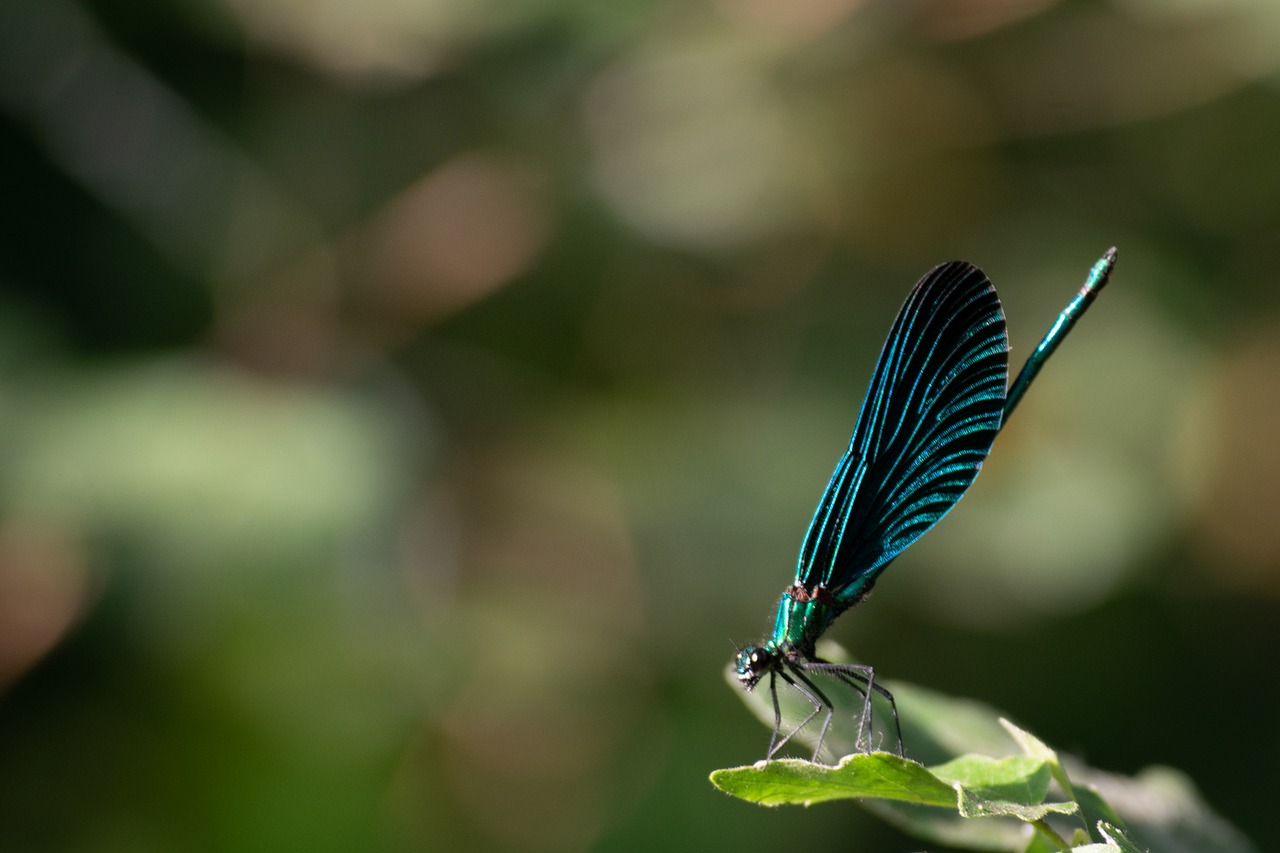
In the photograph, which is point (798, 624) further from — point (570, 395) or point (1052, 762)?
point (570, 395)

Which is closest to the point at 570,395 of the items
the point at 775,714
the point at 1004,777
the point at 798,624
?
the point at 798,624

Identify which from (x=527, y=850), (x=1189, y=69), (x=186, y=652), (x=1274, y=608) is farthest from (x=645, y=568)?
(x=1189, y=69)

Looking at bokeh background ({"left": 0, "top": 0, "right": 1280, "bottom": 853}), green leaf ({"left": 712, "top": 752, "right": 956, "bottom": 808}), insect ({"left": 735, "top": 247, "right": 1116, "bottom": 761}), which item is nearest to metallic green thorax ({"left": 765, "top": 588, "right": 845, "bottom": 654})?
insect ({"left": 735, "top": 247, "right": 1116, "bottom": 761})

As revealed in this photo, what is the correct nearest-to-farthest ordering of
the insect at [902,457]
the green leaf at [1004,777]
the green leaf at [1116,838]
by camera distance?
the green leaf at [1116,838] < the green leaf at [1004,777] < the insect at [902,457]

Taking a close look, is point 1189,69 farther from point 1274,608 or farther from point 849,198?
point 1274,608

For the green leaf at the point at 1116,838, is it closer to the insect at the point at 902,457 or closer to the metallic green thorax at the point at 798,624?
the insect at the point at 902,457

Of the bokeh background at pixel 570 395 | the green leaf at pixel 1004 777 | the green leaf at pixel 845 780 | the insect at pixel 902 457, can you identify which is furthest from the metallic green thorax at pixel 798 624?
the bokeh background at pixel 570 395

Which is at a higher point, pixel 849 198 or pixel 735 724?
pixel 849 198
